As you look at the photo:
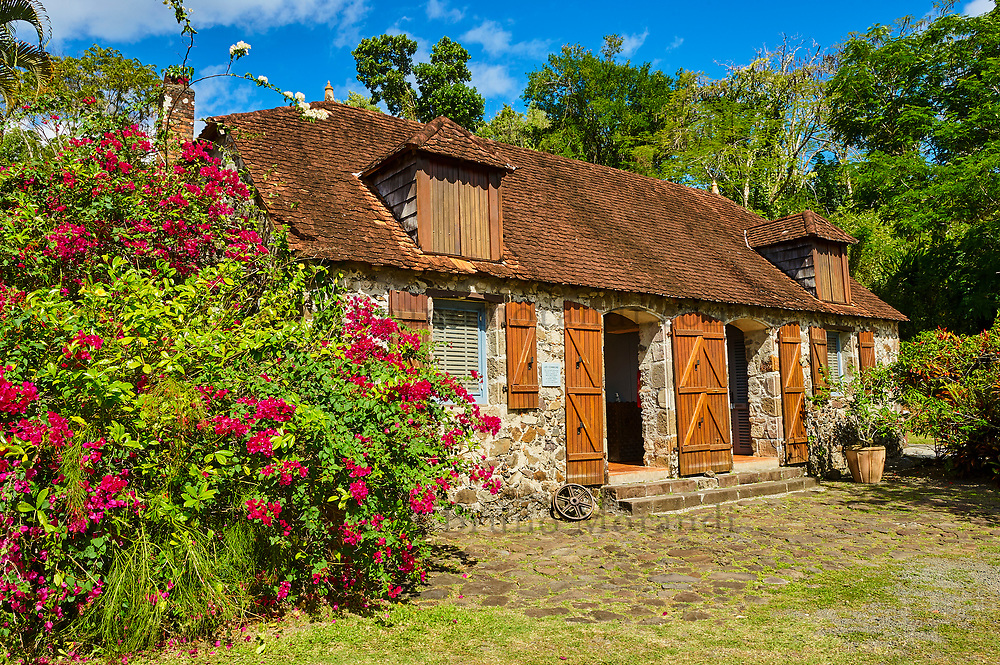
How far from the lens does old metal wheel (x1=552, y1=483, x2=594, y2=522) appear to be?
28.2 ft

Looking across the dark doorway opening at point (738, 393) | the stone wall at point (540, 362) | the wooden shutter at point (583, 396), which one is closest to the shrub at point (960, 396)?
the stone wall at point (540, 362)

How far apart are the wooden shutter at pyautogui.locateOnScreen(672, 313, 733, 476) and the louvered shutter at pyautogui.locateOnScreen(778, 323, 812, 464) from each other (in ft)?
5.61

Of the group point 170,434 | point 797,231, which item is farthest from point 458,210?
point 797,231

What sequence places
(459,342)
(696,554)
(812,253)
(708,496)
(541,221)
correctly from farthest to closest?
1. (812,253)
2. (541,221)
3. (708,496)
4. (459,342)
5. (696,554)

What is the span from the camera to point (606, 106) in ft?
82.6

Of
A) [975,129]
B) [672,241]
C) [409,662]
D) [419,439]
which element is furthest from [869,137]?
[409,662]

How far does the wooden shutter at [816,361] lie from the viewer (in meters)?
12.6

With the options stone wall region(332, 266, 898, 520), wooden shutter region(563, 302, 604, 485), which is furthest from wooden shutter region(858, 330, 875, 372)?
wooden shutter region(563, 302, 604, 485)

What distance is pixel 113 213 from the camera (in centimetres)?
597

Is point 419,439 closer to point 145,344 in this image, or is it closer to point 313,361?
point 313,361

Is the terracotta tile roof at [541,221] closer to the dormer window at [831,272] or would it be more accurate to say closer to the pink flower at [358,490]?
the dormer window at [831,272]

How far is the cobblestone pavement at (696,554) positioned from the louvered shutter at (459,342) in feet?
6.11

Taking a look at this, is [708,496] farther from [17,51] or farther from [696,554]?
[17,51]

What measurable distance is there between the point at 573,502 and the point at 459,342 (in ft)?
8.36
